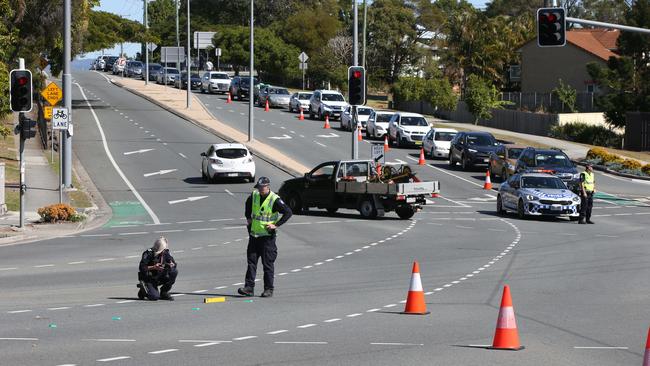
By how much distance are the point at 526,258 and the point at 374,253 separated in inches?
126

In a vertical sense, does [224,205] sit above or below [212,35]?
below

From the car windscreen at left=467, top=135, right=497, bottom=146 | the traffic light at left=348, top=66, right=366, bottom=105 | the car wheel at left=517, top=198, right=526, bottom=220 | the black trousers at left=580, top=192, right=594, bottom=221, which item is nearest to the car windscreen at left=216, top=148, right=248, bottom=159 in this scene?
the traffic light at left=348, top=66, right=366, bottom=105

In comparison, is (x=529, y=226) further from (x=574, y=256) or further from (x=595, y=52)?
(x=595, y=52)

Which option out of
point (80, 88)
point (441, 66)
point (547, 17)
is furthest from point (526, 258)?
point (441, 66)

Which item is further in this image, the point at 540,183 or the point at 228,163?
the point at 228,163

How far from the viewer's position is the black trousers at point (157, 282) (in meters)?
16.3

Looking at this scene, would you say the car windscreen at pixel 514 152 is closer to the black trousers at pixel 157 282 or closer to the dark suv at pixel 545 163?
the dark suv at pixel 545 163

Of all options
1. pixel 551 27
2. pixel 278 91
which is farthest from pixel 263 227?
pixel 278 91

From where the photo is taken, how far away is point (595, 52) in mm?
79250

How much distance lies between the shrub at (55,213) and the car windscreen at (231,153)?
12.4m

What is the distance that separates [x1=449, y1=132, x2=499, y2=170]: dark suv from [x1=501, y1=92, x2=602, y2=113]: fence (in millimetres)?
23241

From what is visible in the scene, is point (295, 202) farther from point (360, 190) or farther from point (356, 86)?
point (356, 86)

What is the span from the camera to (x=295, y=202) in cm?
3419

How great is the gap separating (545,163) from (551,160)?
342 mm
